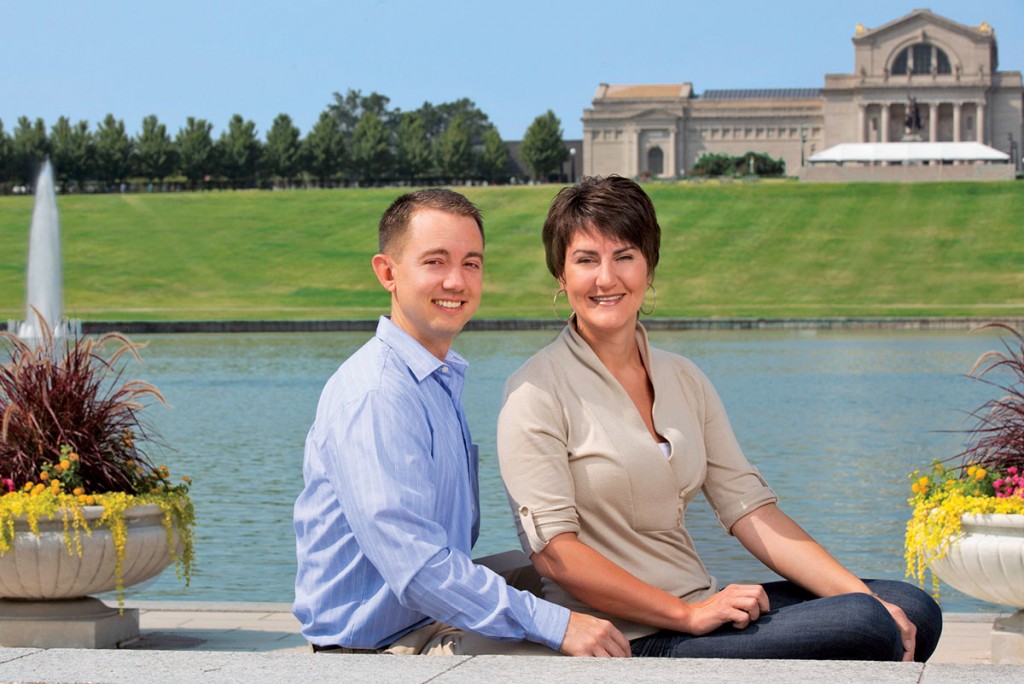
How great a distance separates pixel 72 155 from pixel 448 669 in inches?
3569

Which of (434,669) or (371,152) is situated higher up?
(371,152)

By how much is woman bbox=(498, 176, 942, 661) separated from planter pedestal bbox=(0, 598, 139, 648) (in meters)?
2.71

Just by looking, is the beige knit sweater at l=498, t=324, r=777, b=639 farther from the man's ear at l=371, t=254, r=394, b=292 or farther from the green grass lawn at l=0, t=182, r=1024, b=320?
the green grass lawn at l=0, t=182, r=1024, b=320

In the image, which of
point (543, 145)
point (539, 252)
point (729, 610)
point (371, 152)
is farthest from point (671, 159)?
point (729, 610)

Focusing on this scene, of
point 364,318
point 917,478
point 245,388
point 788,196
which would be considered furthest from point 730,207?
point 917,478

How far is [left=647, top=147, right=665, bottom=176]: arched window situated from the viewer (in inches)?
4257

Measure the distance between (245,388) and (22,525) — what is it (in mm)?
14558

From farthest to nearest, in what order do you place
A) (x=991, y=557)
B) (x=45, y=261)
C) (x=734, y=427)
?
(x=45, y=261), (x=734, y=427), (x=991, y=557)

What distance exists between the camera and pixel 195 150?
297 feet

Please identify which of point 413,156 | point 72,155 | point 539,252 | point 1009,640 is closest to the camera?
point 1009,640

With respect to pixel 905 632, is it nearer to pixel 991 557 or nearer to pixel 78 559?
pixel 991 557

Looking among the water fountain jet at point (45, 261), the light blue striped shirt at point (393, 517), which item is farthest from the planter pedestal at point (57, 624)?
the water fountain jet at point (45, 261)

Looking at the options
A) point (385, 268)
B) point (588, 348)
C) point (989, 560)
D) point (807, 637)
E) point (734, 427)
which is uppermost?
point (385, 268)

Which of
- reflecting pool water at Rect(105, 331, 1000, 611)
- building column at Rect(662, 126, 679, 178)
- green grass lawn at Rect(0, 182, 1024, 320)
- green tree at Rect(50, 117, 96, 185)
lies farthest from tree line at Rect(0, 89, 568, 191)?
reflecting pool water at Rect(105, 331, 1000, 611)
